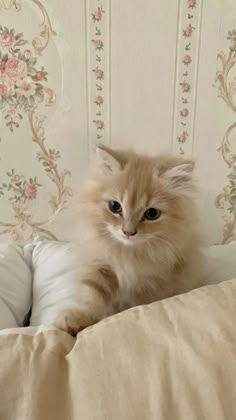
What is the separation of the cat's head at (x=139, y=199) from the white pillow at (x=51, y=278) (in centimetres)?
20

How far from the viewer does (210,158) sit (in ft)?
4.63

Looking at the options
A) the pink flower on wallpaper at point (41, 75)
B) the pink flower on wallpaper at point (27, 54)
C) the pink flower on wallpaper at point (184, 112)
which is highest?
the pink flower on wallpaper at point (27, 54)

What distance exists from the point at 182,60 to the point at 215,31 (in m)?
0.13

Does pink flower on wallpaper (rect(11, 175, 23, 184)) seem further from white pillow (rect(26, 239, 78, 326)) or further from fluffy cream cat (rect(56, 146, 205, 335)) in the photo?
fluffy cream cat (rect(56, 146, 205, 335))

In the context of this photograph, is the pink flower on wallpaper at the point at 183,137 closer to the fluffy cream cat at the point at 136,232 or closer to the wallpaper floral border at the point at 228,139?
the wallpaper floral border at the point at 228,139

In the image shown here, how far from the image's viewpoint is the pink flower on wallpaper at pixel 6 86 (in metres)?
1.26

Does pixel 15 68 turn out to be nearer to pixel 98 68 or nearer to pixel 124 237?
pixel 98 68

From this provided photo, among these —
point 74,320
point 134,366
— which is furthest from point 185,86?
point 134,366

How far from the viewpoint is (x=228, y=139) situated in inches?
54.7

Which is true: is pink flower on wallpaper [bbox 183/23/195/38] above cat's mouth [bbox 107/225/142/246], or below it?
above

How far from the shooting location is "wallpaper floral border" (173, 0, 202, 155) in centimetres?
122

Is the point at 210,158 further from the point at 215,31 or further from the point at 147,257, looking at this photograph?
the point at 147,257

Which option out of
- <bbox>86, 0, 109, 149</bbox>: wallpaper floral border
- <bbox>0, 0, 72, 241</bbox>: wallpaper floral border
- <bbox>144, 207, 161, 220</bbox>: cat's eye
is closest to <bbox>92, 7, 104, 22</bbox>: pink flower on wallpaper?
<bbox>86, 0, 109, 149</bbox>: wallpaper floral border

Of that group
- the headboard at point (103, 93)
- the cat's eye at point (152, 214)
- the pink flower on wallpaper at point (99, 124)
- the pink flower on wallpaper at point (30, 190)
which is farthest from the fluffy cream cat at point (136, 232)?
the pink flower on wallpaper at point (30, 190)
